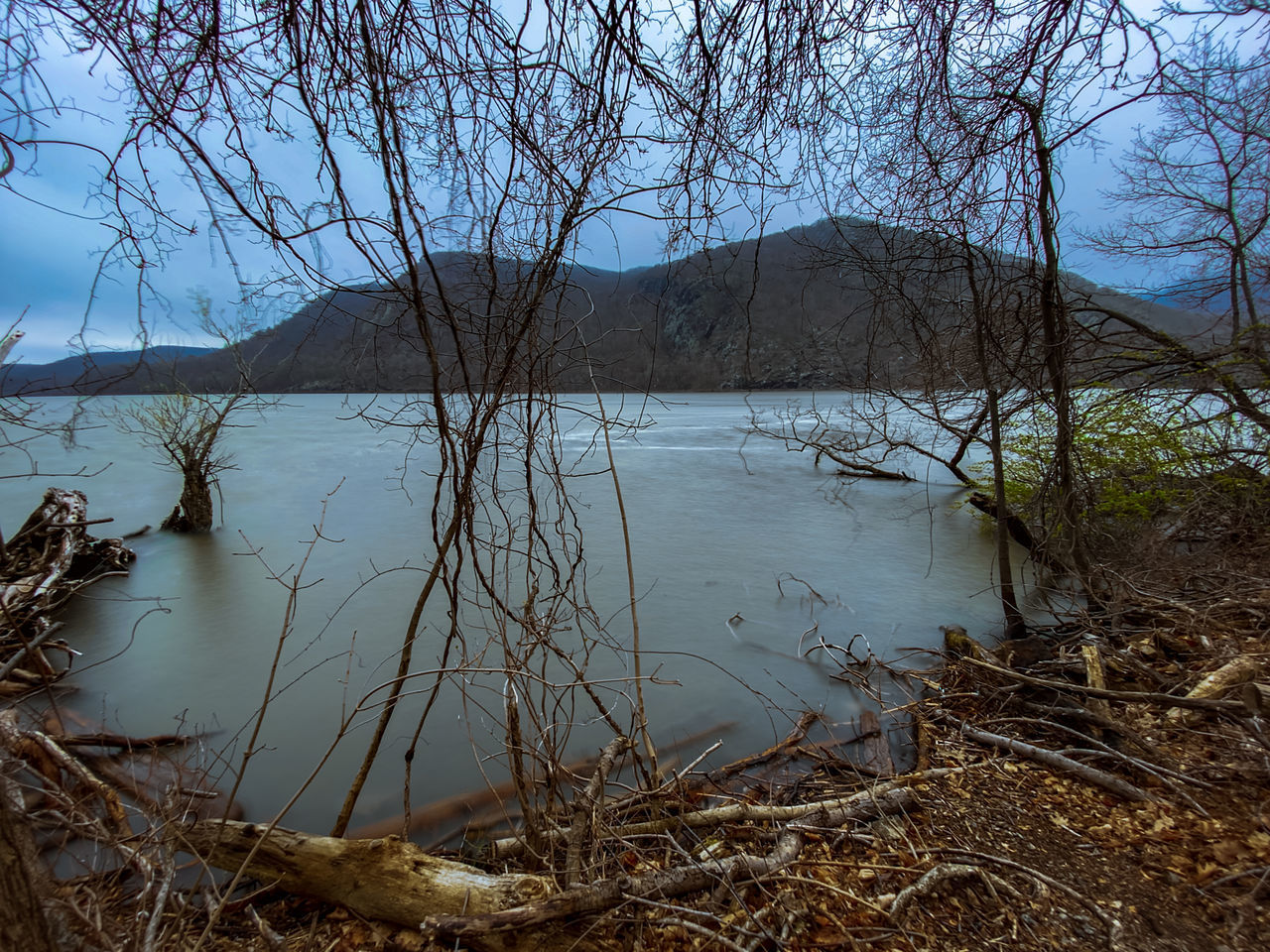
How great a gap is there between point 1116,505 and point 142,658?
10337 millimetres

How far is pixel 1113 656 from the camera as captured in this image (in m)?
3.63

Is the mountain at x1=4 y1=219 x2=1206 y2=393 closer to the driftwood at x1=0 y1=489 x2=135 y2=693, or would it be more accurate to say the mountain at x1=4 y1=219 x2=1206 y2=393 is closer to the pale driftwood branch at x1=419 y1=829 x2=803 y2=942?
the pale driftwood branch at x1=419 y1=829 x2=803 y2=942

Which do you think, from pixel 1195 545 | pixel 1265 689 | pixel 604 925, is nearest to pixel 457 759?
pixel 604 925

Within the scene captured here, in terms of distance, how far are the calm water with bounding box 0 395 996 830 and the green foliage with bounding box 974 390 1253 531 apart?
5.74 ft

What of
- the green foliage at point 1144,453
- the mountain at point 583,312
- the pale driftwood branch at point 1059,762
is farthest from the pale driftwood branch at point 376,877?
the green foliage at point 1144,453

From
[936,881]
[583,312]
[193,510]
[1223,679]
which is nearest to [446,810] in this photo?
[936,881]

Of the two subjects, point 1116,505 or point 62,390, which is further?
point 1116,505

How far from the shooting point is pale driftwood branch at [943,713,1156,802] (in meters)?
2.50

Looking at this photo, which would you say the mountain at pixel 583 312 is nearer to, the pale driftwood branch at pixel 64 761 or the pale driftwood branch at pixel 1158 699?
the pale driftwood branch at pixel 64 761

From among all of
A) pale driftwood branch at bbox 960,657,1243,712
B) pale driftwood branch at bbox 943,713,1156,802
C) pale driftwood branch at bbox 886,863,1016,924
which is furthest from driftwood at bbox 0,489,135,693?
pale driftwood branch at bbox 960,657,1243,712

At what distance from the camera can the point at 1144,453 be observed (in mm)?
5996

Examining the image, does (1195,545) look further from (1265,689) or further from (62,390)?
(62,390)

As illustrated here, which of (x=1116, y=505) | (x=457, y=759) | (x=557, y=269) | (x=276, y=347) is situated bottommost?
(x=457, y=759)

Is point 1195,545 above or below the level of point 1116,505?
below
